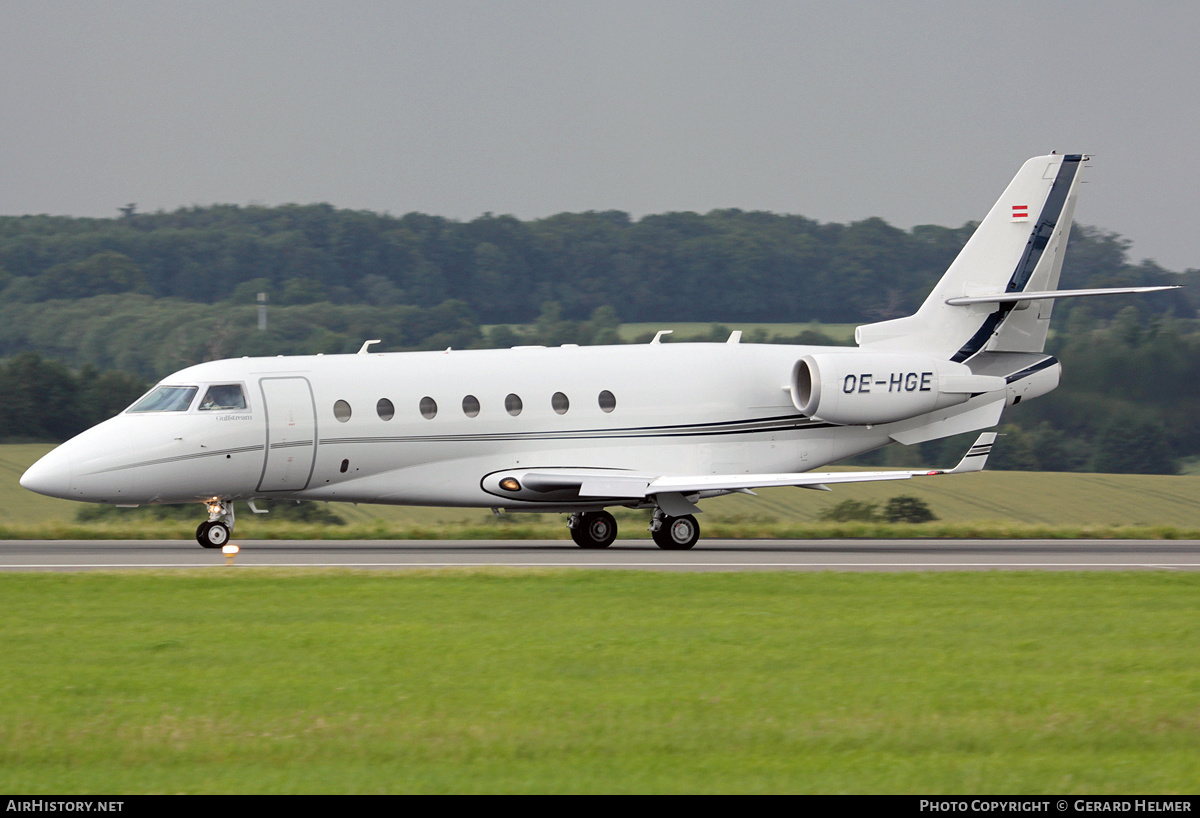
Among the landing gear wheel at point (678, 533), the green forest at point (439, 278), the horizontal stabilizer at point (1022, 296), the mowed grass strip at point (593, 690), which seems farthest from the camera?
the green forest at point (439, 278)

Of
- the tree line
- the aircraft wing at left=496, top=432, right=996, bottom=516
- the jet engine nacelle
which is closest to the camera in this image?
the aircraft wing at left=496, top=432, right=996, bottom=516

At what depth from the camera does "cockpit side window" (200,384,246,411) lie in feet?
78.7

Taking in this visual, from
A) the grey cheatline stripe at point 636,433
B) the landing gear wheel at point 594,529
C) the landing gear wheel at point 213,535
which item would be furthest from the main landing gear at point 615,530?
the landing gear wheel at point 213,535

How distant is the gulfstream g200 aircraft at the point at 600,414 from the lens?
23.9m

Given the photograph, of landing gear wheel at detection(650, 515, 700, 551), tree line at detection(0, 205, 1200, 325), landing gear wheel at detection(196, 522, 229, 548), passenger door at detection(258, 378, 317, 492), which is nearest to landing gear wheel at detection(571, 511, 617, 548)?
landing gear wheel at detection(650, 515, 700, 551)

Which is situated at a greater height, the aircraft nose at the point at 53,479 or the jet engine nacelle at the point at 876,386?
the jet engine nacelle at the point at 876,386

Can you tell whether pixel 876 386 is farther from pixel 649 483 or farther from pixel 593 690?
pixel 593 690

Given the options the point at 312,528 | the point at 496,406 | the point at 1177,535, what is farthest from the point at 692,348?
the point at 1177,535

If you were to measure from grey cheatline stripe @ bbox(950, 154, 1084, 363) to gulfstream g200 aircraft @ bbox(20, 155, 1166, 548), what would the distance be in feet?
0.10

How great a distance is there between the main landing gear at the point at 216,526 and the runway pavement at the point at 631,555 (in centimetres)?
31

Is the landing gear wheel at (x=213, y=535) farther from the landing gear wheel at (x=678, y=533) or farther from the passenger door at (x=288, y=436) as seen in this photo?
the landing gear wheel at (x=678, y=533)

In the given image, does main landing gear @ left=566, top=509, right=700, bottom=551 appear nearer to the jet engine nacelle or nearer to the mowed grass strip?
the jet engine nacelle

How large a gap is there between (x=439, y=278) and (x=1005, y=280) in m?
73.6

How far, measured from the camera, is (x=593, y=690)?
34.5 ft
